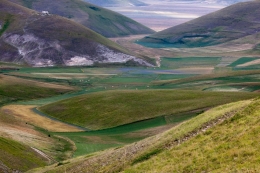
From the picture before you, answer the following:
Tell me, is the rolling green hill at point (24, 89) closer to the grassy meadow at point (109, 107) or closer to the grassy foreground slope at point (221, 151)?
the grassy meadow at point (109, 107)

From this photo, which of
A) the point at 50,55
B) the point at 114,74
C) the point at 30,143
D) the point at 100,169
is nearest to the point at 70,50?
the point at 50,55

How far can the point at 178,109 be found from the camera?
81750 millimetres

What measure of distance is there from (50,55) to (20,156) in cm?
14010

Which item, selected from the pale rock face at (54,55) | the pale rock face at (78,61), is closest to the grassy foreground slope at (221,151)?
the pale rock face at (54,55)

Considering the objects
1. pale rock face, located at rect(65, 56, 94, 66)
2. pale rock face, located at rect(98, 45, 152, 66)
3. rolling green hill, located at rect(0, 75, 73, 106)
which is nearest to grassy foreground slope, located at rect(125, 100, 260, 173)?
rolling green hill, located at rect(0, 75, 73, 106)

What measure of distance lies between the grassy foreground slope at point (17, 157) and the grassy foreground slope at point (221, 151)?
79.4 ft

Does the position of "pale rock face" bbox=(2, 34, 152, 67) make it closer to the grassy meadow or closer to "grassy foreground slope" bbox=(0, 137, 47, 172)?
the grassy meadow

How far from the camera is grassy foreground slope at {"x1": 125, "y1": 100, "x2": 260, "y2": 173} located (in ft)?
73.7

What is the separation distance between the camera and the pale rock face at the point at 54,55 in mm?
187500

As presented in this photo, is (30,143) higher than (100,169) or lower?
lower

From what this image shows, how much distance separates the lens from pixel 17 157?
52781 millimetres

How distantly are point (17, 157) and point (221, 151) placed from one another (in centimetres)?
3363

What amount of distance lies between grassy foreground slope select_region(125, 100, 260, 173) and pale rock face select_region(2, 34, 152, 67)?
159m

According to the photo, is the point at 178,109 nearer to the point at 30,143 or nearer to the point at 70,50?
the point at 30,143
